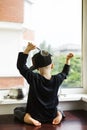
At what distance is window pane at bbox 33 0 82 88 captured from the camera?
193 centimetres

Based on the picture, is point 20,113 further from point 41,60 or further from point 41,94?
point 41,60

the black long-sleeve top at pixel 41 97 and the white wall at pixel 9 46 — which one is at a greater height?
the white wall at pixel 9 46

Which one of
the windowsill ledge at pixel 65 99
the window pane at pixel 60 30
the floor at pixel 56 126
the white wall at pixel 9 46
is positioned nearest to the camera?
the floor at pixel 56 126

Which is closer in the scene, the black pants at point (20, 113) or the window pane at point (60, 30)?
the black pants at point (20, 113)

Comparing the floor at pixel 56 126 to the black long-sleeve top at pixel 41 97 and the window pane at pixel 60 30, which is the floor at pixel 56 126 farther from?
the window pane at pixel 60 30

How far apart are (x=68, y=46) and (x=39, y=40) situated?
26 centimetres

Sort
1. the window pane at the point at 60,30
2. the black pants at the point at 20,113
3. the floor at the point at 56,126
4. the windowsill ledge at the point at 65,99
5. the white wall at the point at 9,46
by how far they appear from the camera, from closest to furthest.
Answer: the floor at the point at 56,126 < the black pants at the point at 20,113 < the windowsill ledge at the point at 65,99 < the white wall at the point at 9,46 < the window pane at the point at 60,30

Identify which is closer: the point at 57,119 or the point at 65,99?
the point at 57,119

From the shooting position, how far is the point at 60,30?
1986mm

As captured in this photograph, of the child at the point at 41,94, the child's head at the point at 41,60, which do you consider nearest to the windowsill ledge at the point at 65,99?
the child at the point at 41,94

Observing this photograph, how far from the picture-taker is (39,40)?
192cm

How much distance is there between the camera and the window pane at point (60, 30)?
1927mm

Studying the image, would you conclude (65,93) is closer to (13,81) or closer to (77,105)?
(77,105)

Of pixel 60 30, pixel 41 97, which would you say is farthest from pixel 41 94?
pixel 60 30
